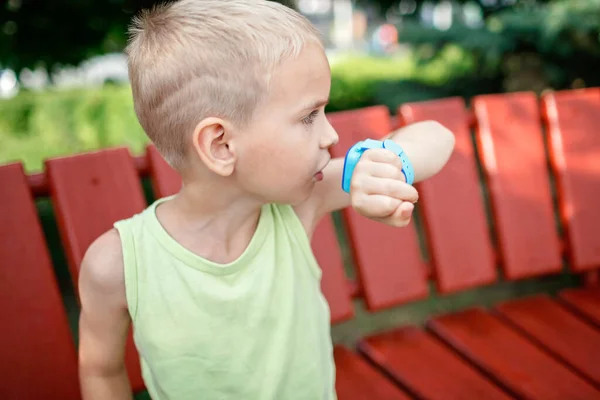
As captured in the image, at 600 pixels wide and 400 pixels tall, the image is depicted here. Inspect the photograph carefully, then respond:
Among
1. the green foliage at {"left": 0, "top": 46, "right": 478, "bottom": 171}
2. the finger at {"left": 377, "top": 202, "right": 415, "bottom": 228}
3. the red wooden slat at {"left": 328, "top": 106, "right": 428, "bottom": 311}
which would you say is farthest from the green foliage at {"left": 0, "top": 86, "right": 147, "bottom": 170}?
the finger at {"left": 377, "top": 202, "right": 415, "bottom": 228}

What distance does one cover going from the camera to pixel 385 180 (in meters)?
1.04

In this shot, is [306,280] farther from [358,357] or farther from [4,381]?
[4,381]

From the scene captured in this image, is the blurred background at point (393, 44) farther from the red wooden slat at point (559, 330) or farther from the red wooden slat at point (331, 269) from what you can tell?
the red wooden slat at point (559, 330)

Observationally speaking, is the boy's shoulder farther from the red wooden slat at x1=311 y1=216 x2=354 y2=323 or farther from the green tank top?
the red wooden slat at x1=311 y1=216 x2=354 y2=323

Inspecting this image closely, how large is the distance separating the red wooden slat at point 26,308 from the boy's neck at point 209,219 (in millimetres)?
477

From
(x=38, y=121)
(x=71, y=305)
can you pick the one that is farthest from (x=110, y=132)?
(x=71, y=305)

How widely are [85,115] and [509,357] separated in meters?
5.59

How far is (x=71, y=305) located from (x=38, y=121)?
335cm

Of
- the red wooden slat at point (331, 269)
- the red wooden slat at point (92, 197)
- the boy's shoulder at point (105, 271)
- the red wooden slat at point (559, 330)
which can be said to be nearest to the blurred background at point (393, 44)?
the red wooden slat at point (92, 197)

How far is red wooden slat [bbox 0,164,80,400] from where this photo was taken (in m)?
1.51

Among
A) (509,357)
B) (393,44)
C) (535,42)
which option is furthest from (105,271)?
(393,44)

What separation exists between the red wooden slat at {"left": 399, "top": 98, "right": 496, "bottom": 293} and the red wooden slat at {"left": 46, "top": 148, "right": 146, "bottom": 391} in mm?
945

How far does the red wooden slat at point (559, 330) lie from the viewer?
5.71ft

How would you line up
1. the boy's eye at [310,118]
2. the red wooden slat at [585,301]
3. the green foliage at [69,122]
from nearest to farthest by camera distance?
the boy's eye at [310,118], the red wooden slat at [585,301], the green foliage at [69,122]
